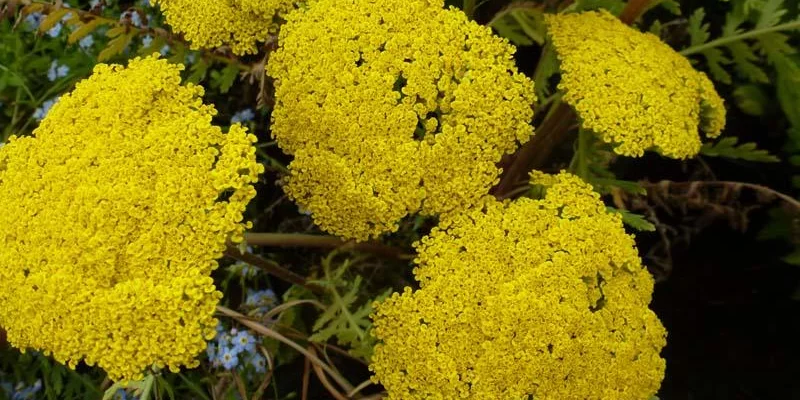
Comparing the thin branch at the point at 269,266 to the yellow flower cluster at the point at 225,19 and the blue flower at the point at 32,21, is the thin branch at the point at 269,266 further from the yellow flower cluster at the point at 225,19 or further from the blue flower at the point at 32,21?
the blue flower at the point at 32,21

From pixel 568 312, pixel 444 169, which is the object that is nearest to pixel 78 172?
pixel 444 169

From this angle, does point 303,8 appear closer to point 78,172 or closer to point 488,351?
point 78,172

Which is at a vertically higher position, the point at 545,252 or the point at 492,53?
the point at 492,53

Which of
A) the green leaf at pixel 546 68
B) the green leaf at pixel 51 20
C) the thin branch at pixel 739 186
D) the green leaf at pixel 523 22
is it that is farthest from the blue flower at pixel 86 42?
the thin branch at pixel 739 186

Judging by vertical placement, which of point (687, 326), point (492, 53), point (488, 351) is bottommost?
point (687, 326)

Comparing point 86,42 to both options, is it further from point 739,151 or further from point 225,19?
point 739,151

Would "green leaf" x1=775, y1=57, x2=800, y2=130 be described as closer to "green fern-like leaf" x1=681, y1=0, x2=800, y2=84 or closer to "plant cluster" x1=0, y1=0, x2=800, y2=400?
"green fern-like leaf" x1=681, y1=0, x2=800, y2=84
